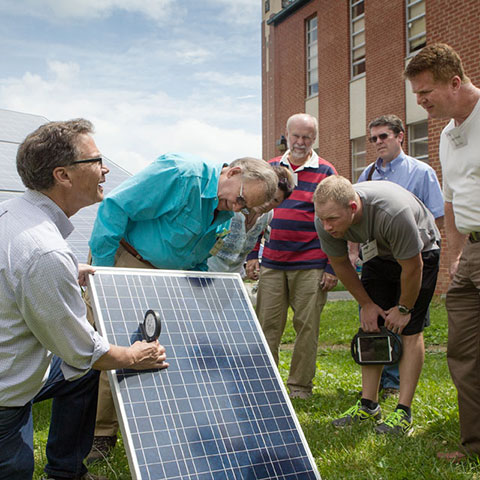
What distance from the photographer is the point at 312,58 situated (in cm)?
2116

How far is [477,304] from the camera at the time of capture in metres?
3.83

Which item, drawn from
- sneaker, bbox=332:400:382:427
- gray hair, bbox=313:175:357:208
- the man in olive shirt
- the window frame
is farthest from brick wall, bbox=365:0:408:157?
gray hair, bbox=313:175:357:208

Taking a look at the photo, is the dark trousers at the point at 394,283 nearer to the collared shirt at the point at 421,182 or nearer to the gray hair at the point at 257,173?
the collared shirt at the point at 421,182

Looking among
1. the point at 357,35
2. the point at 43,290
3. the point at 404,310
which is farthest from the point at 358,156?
the point at 43,290

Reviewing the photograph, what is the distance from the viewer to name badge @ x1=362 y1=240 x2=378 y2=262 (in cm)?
443

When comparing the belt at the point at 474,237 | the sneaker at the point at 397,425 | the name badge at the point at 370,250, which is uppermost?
the belt at the point at 474,237

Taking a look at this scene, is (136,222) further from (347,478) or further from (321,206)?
(347,478)

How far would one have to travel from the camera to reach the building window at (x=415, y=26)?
15.6 meters

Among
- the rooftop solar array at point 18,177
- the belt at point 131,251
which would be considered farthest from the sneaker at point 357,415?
the rooftop solar array at point 18,177

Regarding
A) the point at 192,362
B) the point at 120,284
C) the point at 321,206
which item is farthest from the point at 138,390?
the point at 321,206

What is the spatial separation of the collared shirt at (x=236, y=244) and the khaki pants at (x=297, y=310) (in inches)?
30.2

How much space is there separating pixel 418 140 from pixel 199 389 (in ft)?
46.4

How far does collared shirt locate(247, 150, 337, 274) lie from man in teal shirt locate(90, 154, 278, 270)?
1.84 m

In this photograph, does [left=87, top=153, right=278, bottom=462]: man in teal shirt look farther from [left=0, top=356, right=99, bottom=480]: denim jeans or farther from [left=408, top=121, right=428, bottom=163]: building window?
[left=408, top=121, right=428, bottom=163]: building window
